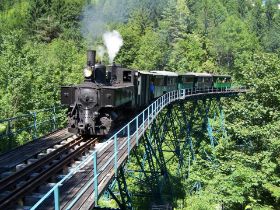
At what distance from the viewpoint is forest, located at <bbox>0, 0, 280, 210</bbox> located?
15688 millimetres

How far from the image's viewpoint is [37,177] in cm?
740

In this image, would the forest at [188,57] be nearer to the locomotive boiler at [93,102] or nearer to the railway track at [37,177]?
the locomotive boiler at [93,102]

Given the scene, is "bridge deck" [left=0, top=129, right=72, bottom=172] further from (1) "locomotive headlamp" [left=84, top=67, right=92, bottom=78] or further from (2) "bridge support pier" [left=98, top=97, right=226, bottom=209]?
(2) "bridge support pier" [left=98, top=97, right=226, bottom=209]

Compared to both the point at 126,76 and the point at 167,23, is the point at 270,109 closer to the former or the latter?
the point at 126,76

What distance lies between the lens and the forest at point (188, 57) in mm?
15688

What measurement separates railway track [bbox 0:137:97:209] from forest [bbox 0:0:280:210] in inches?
308

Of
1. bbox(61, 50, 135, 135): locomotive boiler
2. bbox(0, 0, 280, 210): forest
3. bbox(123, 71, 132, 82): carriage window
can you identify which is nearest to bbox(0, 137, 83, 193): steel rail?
bbox(61, 50, 135, 135): locomotive boiler

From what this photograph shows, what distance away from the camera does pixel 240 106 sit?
59.4 ft

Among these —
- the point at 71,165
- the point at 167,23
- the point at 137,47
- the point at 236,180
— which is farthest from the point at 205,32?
the point at 71,165

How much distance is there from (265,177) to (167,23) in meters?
41.7

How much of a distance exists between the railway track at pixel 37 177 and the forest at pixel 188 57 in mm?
7822

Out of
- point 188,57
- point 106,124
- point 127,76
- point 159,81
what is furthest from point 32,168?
point 188,57

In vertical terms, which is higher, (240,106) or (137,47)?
(137,47)

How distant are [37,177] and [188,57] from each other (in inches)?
1683
